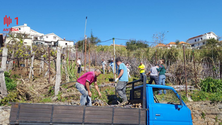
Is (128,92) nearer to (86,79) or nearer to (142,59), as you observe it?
(86,79)

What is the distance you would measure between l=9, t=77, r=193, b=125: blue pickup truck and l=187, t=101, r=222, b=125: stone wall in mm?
3342

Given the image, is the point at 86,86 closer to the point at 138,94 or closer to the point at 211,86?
the point at 138,94

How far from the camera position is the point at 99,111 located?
384cm

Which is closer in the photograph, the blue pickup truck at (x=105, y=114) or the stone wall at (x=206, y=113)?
the blue pickup truck at (x=105, y=114)

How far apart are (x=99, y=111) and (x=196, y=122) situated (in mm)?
5321

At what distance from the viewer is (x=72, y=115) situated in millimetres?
3703

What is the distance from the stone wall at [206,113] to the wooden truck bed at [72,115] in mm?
4603

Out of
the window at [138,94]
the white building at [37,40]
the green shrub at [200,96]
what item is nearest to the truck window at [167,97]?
the window at [138,94]

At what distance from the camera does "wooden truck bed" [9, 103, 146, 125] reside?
349cm

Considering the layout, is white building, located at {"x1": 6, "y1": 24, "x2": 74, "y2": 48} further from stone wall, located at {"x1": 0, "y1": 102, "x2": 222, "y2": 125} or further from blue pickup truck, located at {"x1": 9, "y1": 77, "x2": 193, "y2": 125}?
blue pickup truck, located at {"x1": 9, "y1": 77, "x2": 193, "y2": 125}

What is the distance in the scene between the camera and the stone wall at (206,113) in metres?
7.48

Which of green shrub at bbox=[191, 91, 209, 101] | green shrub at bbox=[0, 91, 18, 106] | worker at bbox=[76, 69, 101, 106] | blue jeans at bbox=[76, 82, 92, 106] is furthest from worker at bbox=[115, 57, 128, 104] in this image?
green shrub at bbox=[191, 91, 209, 101]

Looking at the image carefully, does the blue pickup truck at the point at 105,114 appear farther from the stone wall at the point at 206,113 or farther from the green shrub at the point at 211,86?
the green shrub at the point at 211,86

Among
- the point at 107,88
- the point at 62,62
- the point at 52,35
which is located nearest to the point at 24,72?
the point at 62,62
